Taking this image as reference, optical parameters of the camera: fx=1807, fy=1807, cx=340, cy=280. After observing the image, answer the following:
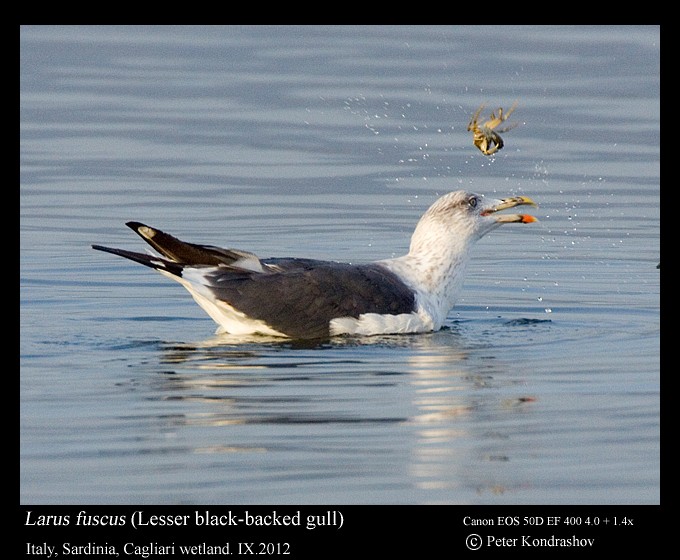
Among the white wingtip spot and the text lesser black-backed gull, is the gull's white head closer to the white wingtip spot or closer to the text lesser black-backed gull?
the text lesser black-backed gull

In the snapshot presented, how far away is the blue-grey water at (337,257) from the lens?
30.9 ft

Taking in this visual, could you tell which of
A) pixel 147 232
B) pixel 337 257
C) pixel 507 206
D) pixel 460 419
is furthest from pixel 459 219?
pixel 460 419

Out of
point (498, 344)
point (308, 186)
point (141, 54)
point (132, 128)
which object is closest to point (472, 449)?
point (498, 344)

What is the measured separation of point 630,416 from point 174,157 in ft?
40.1

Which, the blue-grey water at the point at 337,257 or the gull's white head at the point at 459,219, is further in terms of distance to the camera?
the gull's white head at the point at 459,219

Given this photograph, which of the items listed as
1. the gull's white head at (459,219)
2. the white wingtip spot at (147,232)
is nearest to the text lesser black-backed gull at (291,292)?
the white wingtip spot at (147,232)

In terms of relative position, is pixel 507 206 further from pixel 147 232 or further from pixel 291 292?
pixel 147 232

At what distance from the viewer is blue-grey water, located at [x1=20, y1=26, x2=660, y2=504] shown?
9.41 metres

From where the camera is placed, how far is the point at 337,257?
55.9 ft

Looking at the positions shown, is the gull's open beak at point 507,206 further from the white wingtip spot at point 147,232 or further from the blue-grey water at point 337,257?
the white wingtip spot at point 147,232

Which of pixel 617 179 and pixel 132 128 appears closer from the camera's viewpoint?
pixel 617 179

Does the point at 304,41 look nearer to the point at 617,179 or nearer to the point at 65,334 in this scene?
the point at 617,179

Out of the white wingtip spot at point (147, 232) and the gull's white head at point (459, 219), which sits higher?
the gull's white head at point (459, 219)

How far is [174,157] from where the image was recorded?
864 inches
